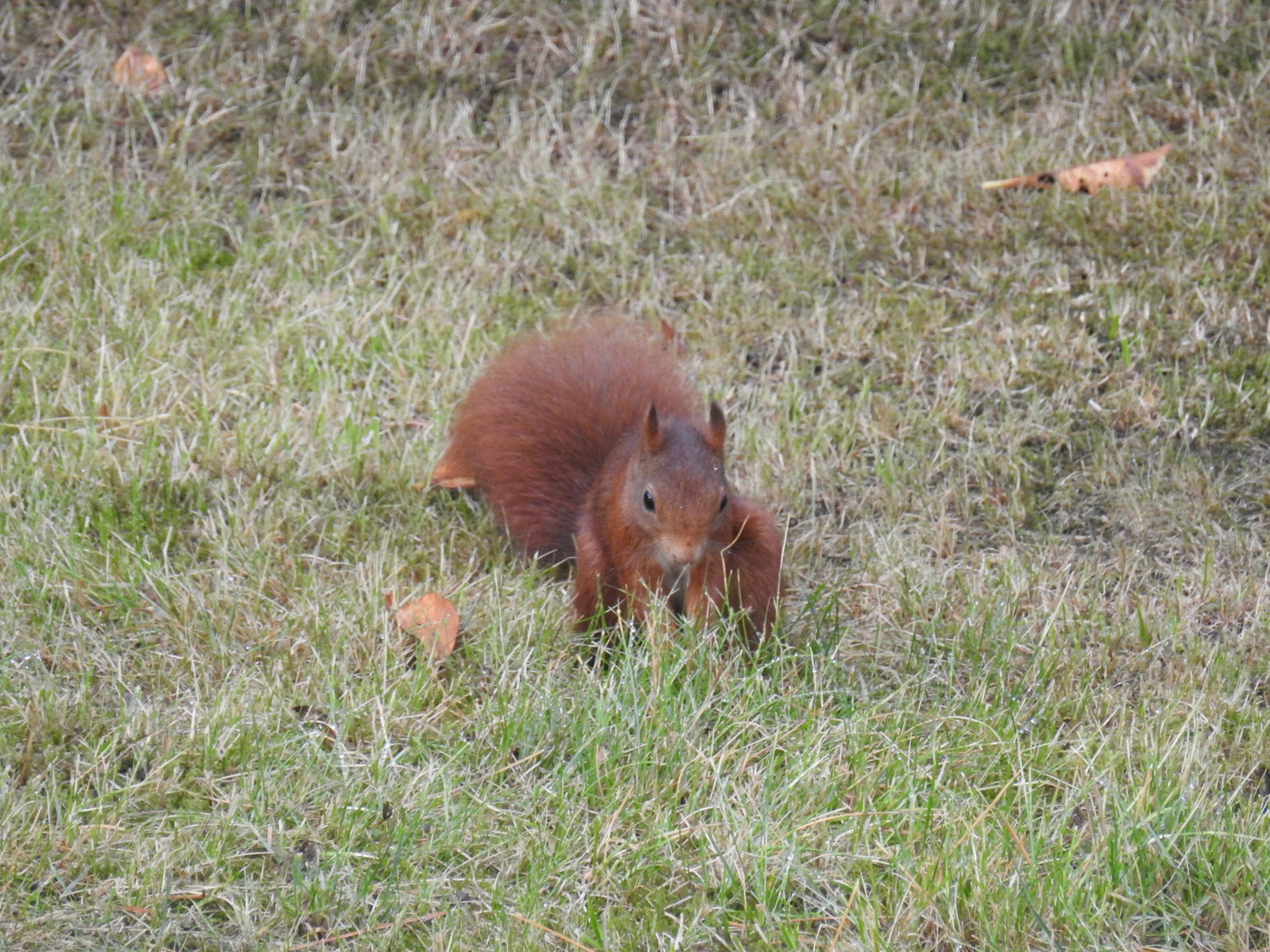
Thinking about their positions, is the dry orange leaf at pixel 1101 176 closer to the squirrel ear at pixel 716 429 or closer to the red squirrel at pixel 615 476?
the red squirrel at pixel 615 476

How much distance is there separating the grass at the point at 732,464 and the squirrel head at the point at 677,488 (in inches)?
8.3

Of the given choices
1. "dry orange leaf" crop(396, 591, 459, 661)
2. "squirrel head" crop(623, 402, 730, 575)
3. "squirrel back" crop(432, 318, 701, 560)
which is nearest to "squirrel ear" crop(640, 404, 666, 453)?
"squirrel head" crop(623, 402, 730, 575)

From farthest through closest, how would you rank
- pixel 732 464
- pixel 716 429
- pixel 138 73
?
pixel 138 73
pixel 732 464
pixel 716 429

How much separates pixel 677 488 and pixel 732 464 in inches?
38.4

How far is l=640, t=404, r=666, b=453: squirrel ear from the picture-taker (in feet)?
10.1

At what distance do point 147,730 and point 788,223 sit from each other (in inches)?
102

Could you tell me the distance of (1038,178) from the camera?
4.72 metres

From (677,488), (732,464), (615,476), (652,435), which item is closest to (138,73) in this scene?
(732,464)

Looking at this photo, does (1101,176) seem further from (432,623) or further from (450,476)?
(432,623)

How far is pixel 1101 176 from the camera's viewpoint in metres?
4.71

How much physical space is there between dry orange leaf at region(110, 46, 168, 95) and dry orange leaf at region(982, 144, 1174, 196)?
264cm

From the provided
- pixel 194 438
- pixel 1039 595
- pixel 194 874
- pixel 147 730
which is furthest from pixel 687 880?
pixel 194 438

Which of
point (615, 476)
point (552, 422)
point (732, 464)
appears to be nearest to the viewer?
point (615, 476)

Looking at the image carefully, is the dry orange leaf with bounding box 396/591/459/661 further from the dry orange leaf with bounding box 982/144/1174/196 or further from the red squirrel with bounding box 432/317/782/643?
the dry orange leaf with bounding box 982/144/1174/196
